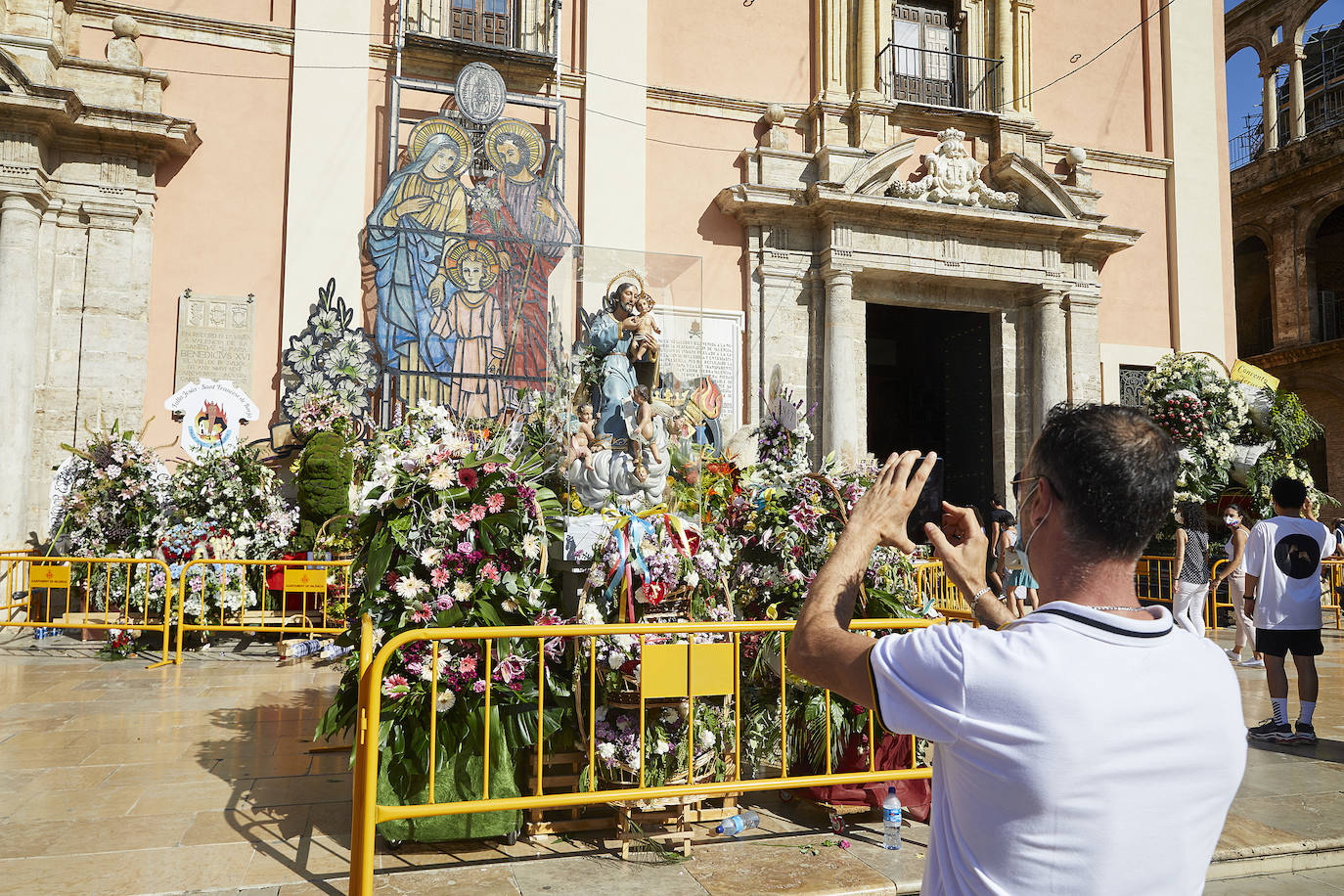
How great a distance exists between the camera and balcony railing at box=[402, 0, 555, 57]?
13.2 meters

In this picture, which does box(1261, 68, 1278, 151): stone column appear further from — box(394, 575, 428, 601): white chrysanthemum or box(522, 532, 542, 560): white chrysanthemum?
box(394, 575, 428, 601): white chrysanthemum

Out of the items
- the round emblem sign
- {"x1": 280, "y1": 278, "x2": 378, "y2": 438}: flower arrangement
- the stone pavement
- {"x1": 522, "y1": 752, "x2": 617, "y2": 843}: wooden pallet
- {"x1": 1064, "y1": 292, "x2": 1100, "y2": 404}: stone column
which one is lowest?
the stone pavement

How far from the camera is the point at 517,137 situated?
42.2ft

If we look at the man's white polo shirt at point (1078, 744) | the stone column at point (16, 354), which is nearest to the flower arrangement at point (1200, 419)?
the man's white polo shirt at point (1078, 744)

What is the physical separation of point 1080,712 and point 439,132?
12700 millimetres

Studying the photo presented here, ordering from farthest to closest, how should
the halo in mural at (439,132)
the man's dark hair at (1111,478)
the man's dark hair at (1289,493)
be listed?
the halo in mural at (439,132), the man's dark hair at (1289,493), the man's dark hair at (1111,478)

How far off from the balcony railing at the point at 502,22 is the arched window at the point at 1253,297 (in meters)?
22.5

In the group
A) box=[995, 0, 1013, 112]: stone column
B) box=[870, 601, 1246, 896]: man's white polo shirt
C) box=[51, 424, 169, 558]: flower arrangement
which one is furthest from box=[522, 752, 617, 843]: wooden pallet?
box=[995, 0, 1013, 112]: stone column

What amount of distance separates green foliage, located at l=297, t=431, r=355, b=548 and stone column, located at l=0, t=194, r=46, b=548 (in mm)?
3396

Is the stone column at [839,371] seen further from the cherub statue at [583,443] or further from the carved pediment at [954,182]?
the cherub statue at [583,443]

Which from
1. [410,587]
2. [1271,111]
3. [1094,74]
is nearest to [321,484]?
[410,587]

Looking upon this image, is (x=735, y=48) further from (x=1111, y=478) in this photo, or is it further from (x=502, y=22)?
(x=1111, y=478)

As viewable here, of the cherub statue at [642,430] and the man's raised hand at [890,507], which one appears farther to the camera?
the cherub statue at [642,430]

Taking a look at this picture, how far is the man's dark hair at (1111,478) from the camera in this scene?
154 cm
